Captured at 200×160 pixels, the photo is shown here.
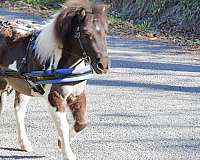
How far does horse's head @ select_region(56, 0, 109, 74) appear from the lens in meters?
4.79

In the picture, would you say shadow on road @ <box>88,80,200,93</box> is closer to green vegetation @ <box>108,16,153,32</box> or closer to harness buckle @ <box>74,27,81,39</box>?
harness buckle @ <box>74,27,81,39</box>

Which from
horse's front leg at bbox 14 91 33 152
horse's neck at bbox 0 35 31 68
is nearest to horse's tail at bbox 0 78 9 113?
horse's front leg at bbox 14 91 33 152

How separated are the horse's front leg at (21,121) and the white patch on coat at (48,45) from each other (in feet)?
3.51

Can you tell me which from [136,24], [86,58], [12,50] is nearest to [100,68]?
[86,58]

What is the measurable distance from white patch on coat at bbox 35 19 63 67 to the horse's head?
2.3 inches

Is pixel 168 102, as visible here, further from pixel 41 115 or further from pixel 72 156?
pixel 72 156

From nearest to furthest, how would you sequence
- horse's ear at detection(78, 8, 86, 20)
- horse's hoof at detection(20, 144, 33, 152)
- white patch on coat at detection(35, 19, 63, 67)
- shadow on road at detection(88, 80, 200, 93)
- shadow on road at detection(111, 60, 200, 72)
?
horse's ear at detection(78, 8, 86, 20), white patch on coat at detection(35, 19, 63, 67), horse's hoof at detection(20, 144, 33, 152), shadow on road at detection(88, 80, 200, 93), shadow on road at detection(111, 60, 200, 72)

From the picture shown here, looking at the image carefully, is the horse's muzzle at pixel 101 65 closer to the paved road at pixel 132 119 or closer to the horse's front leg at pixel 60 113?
the horse's front leg at pixel 60 113

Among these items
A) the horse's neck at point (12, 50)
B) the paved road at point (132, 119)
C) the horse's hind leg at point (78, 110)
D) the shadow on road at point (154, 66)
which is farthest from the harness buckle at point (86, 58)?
the shadow on road at point (154, 66)

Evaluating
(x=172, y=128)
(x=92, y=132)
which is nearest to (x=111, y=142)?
(x=92, y=132)

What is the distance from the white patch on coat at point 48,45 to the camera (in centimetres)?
505

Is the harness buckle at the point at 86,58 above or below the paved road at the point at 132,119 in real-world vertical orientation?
above

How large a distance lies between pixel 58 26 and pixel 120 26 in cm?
1312

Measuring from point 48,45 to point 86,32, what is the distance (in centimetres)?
45
